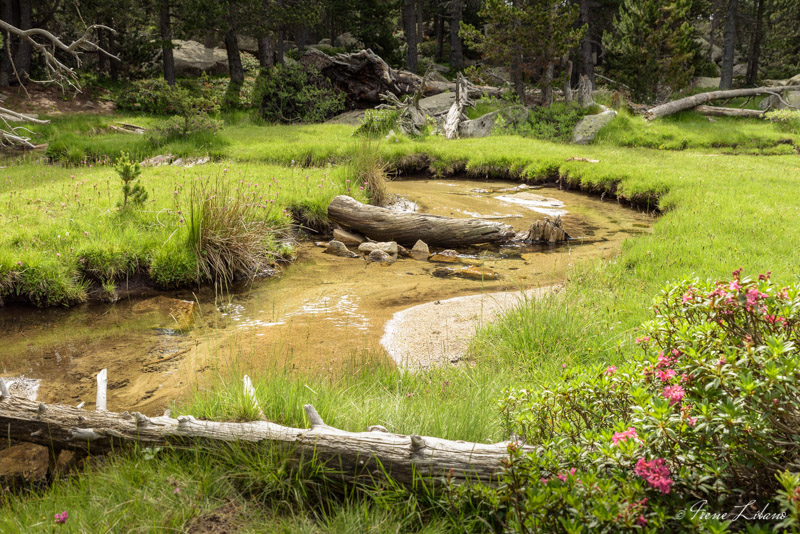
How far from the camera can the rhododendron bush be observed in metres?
1.92

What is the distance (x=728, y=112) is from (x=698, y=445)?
76.0 feet

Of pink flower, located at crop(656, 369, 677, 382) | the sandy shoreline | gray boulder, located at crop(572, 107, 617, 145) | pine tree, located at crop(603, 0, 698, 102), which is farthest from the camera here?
pine tree, located at crop(603, 0, 698, 102)

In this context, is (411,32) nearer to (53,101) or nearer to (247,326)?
(53,101)

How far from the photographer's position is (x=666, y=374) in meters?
2.34

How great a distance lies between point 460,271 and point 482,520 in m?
5.73

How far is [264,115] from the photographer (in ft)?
74.4

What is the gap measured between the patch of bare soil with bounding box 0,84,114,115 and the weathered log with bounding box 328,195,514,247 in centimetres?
1679

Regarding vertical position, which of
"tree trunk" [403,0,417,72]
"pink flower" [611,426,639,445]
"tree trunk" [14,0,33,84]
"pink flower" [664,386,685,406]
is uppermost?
"tree trunk" [403,0,417,72]

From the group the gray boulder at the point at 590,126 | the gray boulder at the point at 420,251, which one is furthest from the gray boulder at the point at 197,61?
the gray boulder at the point at 420,251

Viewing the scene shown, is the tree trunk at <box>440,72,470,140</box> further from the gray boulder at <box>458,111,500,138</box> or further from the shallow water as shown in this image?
the shallow water

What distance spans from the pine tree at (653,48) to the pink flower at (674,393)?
2110 cm

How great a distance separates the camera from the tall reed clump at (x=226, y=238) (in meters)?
7.38

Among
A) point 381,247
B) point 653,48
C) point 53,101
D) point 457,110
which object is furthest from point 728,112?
point 53,101

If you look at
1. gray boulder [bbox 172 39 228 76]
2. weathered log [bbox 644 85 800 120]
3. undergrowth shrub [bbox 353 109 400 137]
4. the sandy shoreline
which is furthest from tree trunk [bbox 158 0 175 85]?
the sandy shoreline
